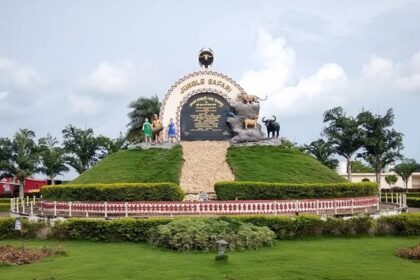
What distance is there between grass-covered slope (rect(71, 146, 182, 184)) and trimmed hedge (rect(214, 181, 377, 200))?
5.80 metres

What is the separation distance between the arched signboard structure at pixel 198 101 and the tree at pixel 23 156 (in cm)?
1499

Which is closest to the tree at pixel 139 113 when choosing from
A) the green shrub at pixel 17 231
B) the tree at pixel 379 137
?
the tree at pixel 379 137

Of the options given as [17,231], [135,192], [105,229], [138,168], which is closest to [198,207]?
[105,229]

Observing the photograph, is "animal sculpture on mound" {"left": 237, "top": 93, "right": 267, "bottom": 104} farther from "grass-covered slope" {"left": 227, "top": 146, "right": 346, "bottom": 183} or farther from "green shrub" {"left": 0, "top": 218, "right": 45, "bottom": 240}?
"green shrub" {"left": 0, "top": 218, "right": 45, "bottom": 240}

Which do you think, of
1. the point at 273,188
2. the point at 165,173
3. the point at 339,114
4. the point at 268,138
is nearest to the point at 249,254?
the point at 273,188

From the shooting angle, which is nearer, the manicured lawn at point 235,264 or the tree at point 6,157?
the manicured lawn at point 235,264

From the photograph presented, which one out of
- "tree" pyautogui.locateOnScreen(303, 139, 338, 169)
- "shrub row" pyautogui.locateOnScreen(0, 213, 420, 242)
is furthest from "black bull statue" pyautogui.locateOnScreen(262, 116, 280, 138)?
"shrub row" pyautogui.locateOnScreen(0, 213, 420, 242)

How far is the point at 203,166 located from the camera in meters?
33.4

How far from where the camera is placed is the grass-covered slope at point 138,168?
3050cm

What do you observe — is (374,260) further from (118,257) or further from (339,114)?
(339,114)

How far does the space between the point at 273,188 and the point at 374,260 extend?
11525 mm

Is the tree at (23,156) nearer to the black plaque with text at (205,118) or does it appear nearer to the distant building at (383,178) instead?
the black plaque with text at (205,118)

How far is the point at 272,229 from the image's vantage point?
693 inches

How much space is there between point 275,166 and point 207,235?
17918mm
